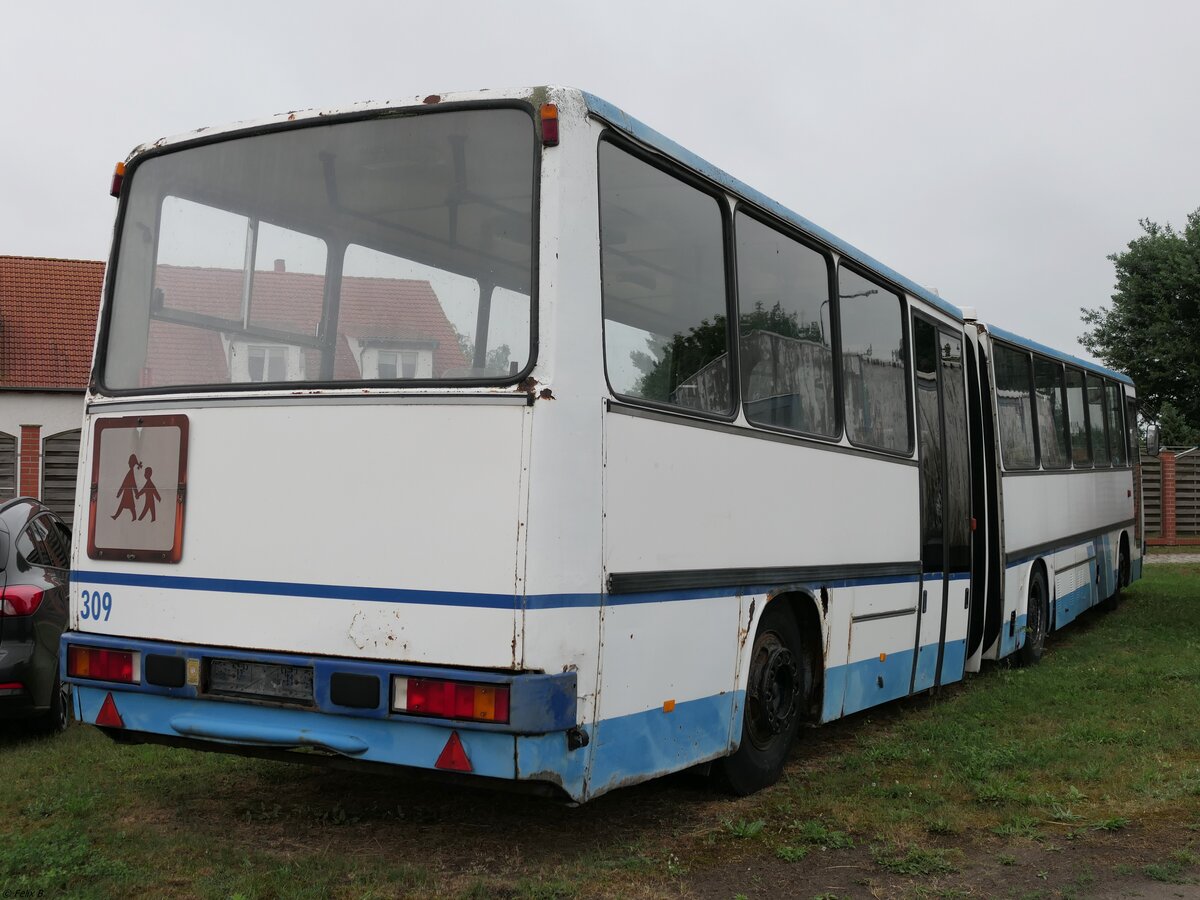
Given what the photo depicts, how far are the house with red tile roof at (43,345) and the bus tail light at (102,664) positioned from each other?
1971cm

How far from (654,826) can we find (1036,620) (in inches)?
272

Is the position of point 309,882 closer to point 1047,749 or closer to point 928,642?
point 1047,749

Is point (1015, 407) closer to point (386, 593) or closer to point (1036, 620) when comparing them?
point (1036, 620)

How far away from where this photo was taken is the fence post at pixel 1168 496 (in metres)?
30.5

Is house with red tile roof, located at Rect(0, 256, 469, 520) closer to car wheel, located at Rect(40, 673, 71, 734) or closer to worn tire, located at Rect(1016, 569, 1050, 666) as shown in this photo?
car wheel, located at Rect(40, 673, 71, 734)

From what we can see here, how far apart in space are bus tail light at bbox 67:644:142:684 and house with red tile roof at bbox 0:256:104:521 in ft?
64.7

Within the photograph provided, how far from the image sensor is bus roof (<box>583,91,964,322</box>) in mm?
5008

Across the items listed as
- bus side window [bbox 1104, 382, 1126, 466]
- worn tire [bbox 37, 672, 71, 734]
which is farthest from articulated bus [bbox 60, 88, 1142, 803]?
bus side window [bbox 1104, 382, 1126, 466]

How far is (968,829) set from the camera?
5.69 metres

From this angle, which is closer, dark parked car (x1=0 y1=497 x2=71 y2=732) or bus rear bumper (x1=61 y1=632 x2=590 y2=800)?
bus rear bumper (x1=61 y1=632 x2=590 y2=800)

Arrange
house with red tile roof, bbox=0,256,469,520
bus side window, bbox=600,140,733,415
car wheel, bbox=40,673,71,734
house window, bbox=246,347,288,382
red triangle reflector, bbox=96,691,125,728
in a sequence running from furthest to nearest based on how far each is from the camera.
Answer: car wheel, bbox=40,673,71,734 → red triangle reflector, bbox=96,691,125,728 → house window, bbox=246,347,288,382 → bus side window, bbox=600,140,733,415 → house with red tile roof, bbox=0,256,469,520

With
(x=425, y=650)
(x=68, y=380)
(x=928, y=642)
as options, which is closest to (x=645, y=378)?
(x=425, y=650)

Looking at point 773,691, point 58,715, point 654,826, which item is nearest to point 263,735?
point 654,826

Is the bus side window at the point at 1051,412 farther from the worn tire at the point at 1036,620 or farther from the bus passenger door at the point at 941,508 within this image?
the bus passenger door at the point at 941,508
